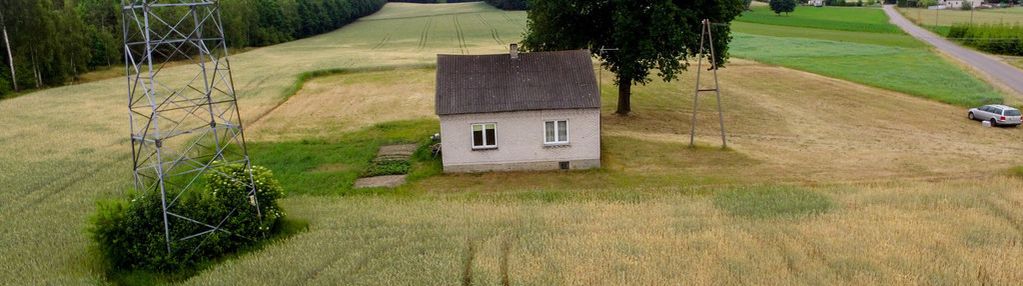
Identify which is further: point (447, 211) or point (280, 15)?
point (280, 15)

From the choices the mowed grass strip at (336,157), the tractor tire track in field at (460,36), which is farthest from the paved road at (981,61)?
the tractor tire track in field at (460,36)

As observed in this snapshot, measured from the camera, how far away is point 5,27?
52.5 metres

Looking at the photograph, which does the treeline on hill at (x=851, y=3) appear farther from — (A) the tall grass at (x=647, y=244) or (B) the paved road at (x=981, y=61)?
(A) the tall grass at (x=647, y=244)

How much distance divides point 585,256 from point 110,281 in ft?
34.5

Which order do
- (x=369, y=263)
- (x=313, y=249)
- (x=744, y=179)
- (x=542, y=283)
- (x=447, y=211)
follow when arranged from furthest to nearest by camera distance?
(x=744, y=179) → (x=447, y=211) → (x=313, y=249) → (x=369, y=263) → (x=542, y=283)

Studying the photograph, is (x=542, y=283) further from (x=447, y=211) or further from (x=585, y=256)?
(x=447, y=211)

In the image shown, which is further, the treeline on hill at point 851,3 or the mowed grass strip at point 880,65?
the treeline on hill at point 851,3

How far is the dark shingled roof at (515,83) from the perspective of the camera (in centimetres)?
2695

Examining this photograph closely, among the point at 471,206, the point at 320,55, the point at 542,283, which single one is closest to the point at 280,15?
the point at 320,55

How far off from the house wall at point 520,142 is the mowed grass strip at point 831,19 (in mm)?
78304

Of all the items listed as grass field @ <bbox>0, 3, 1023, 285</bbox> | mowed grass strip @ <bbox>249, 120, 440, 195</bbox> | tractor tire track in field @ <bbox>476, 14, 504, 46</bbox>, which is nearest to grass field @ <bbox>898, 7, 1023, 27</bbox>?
tractor tire track in field @ <bbox>476, 14, 504, 46</bbox>

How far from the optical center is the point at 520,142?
89.5 feet

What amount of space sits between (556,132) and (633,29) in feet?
30.3

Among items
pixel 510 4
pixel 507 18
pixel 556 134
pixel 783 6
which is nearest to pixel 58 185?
pixel 556 134
